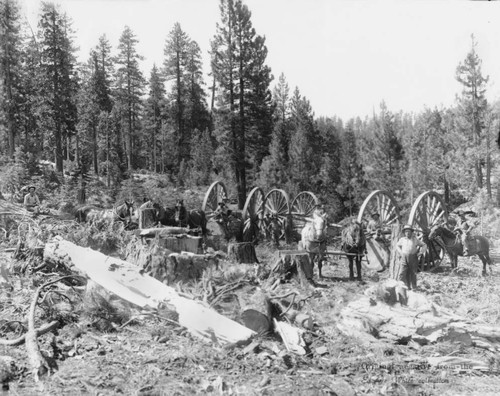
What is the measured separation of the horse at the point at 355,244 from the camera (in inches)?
402

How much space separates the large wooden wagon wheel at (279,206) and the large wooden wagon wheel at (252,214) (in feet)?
1.35

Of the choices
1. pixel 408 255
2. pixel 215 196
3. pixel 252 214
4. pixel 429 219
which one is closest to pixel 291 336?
pixel 408 255

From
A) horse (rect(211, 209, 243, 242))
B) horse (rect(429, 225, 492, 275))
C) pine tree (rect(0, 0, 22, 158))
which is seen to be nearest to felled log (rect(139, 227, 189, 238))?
horse (rect(211, 209, 243, 242))

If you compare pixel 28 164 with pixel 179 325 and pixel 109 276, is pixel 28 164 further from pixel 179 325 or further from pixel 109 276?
pixel 179 325

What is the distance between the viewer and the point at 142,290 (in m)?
6.98

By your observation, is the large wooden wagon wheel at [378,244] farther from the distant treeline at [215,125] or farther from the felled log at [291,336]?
the distant treeline at [215,125]

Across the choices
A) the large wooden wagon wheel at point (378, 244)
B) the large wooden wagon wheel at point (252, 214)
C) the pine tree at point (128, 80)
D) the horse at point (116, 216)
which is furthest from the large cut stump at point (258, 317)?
the pine tree at point (128, 80)

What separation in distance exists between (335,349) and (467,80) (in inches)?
1275

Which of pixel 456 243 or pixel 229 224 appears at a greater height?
pixel 229 224

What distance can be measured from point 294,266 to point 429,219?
5.09 metres

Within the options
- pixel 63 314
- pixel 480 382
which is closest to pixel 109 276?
pixel 63 314

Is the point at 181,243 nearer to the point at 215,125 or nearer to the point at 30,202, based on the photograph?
the point at 30,202

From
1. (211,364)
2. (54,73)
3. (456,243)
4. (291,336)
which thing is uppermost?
(54,73)

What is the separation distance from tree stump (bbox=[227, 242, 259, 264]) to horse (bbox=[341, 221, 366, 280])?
256cm
